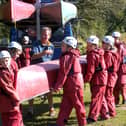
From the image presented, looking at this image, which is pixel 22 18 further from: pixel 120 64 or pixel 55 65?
pixel 55 65

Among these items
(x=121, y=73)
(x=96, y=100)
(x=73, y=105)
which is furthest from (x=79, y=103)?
(x=121, y=73)

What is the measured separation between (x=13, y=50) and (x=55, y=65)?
55.7 inches

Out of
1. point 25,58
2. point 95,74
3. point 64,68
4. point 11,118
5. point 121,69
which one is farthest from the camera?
point 121,69

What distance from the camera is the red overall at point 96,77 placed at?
340 inches

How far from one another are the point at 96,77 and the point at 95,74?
6 cm

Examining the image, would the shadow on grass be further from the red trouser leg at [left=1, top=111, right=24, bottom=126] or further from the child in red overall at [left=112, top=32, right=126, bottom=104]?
the red trouser leg at [left=1, top=111, right=24, bottom=126]

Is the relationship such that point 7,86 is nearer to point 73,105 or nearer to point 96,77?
point 73,105

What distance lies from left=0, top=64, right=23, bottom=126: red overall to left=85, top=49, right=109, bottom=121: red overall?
6.90 ft

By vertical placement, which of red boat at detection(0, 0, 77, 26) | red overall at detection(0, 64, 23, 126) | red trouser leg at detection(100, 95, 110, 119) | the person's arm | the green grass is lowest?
the green grass

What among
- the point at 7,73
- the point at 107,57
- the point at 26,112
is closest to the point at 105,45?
the point at 107,57

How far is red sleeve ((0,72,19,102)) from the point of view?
6641 mm

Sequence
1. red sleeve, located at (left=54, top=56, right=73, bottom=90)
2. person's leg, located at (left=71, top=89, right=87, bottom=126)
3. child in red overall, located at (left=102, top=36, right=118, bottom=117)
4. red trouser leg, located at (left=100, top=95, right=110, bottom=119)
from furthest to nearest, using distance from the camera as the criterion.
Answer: red trouser leg, located at (left=100, top=95, right=110, bottom=119) → child in red overall, located at (left=102, top=36, right=118, bottom=117) → person's leg, located at (left=71, top=89, right=87, bottom=126) → red sleeve, located at (left=54, top=56, right=73, bottom=90)

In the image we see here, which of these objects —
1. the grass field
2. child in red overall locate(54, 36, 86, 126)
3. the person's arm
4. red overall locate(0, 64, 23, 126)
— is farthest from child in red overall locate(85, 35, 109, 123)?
red overall locate(0, 64, 23, 126)

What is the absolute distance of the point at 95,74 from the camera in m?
8.88
